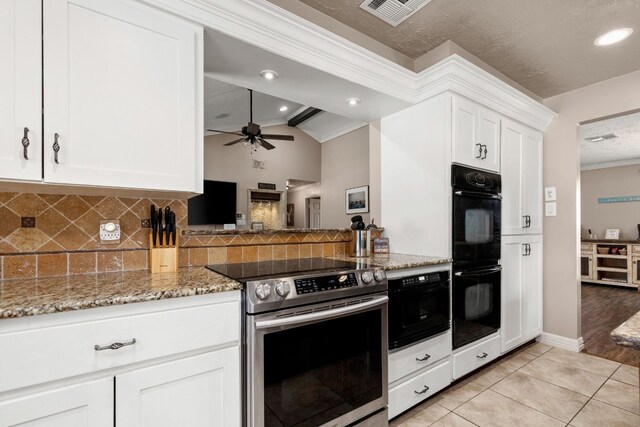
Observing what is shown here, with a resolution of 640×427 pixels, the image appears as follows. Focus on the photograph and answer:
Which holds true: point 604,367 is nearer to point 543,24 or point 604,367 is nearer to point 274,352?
point 543,24

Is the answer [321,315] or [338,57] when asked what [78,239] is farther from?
[338,57]

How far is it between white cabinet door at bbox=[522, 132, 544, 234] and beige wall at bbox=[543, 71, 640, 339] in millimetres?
134

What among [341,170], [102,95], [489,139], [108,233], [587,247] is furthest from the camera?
[587,247]

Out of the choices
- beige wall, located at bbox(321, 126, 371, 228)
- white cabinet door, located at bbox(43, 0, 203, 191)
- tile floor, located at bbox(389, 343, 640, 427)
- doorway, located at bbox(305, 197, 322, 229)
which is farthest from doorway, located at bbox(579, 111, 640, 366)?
white cabinet door, located at bbox(43, 0, 203, 191)

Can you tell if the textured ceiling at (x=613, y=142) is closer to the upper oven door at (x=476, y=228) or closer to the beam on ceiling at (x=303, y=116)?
the upper oven door at (x=476, y=228)

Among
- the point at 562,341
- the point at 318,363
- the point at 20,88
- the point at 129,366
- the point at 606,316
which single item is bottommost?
the point at 606,316

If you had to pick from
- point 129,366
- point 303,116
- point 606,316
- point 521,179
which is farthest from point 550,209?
point 303,116

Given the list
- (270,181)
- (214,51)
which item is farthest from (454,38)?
(270,181)

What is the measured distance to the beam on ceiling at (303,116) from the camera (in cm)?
510

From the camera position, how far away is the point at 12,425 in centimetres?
94

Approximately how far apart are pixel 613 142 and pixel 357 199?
170 inches

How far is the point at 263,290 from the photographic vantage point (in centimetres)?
134

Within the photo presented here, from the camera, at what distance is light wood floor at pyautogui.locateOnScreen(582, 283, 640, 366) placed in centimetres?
282

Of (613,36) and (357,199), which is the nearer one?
(613,36)
